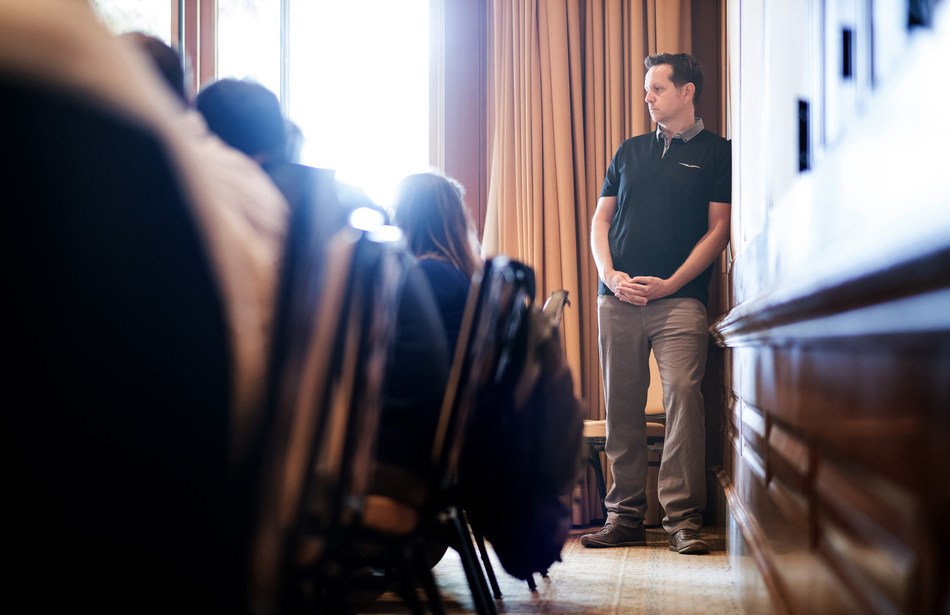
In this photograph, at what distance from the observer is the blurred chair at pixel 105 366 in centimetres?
47

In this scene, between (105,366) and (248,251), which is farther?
(248,251)

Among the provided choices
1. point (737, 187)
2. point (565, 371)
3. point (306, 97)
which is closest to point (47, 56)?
point (565, 371)

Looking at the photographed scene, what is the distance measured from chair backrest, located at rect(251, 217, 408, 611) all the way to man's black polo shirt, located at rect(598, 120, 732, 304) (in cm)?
244

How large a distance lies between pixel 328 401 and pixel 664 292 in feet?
8.39

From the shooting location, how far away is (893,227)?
0.71 m

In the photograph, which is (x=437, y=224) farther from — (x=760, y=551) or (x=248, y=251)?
(x=248, y=251)

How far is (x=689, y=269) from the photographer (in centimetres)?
319

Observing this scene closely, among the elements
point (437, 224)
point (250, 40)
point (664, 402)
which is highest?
point (250, 40)

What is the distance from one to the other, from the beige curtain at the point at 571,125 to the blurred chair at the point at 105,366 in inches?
136

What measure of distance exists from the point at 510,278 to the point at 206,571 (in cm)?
95

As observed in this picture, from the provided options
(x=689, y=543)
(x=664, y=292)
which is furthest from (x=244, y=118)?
(x=689, y=543)

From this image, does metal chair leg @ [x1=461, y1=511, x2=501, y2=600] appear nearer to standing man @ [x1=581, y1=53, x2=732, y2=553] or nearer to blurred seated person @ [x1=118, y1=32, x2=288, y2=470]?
standing man @ [x1=581, y1=53, x2=732, y2=553]

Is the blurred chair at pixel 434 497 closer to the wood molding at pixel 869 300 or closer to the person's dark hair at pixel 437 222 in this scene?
the wood molding at pixel 869 300

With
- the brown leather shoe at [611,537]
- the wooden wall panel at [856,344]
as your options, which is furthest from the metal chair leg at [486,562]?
the brown leather shoe at [611,537]
